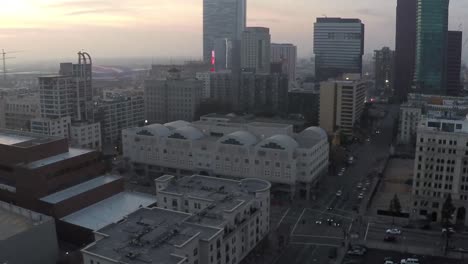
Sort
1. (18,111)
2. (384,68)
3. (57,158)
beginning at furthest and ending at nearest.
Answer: (384,68) → (18,111) → (57,158)

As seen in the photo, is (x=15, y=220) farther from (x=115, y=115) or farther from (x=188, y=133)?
(x=115, y=115)

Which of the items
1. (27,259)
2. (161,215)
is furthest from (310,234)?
(27,259)

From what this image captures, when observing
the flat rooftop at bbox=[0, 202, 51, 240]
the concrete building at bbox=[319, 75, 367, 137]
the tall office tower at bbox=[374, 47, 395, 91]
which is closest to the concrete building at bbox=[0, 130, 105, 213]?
the flat rooftop at bbox=[0, 202, 51, 240]

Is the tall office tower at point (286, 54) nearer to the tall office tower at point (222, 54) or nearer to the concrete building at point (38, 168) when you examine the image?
the tall office tower at point (222, 54)

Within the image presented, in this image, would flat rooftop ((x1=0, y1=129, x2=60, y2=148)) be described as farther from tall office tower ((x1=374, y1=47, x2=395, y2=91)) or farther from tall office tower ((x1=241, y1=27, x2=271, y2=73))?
tall office tower ((x1=374, y1=47, x2=395, y2=91))

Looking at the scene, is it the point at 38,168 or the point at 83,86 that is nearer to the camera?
the point at 38,168

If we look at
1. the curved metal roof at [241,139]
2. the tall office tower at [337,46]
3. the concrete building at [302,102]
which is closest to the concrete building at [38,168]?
the curved metal roof at [241,139]

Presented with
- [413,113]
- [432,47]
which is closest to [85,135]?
[413,113]
